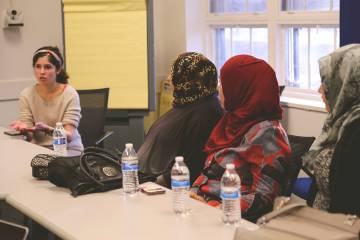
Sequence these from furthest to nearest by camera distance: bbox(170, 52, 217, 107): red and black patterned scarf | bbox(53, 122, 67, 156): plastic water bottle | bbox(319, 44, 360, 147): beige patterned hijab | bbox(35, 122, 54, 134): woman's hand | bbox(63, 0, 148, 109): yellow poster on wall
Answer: bbox(63, 0, 148, 109): yellow poster on wall → bbox(35, 122, 54, 134): woman's hand → bbox(53, 122, 67, 156): plastic water bottle → bbox(170, 52, 217, 107): red and black patterned scarf → bbox(319, 44, 360, 147): beige patterned hijab

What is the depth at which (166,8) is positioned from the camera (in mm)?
5773

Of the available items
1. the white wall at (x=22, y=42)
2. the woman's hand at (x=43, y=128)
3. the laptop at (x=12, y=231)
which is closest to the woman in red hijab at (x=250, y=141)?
the laptop at (x=12, y=231)

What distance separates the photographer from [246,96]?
9.23ft

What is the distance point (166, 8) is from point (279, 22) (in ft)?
4.28

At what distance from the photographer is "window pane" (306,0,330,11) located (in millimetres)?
4473

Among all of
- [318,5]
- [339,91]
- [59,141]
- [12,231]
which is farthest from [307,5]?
[12,231]

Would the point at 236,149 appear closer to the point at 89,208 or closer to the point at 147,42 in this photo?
the point at 89,208

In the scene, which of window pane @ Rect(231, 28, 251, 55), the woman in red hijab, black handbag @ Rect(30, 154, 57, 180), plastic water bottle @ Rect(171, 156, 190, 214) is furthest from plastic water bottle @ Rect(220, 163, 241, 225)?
window pane @ Rect(231, 28, 251, 55)

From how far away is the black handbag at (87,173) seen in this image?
9.04 ft

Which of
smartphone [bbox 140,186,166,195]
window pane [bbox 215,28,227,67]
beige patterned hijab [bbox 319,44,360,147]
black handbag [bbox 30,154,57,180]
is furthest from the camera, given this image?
window pane [bbox 215,28,227,67]

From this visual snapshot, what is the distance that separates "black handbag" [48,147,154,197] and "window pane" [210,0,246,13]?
2.80 meters

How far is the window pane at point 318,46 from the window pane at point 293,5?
8.0 inches

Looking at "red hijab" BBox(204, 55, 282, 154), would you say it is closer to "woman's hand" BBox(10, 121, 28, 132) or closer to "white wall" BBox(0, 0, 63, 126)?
"woman's hand" BBox(10, 121, 28, 132)

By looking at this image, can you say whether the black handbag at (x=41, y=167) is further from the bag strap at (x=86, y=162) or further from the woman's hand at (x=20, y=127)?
→ the woman's hand at (x=20, y=127)
